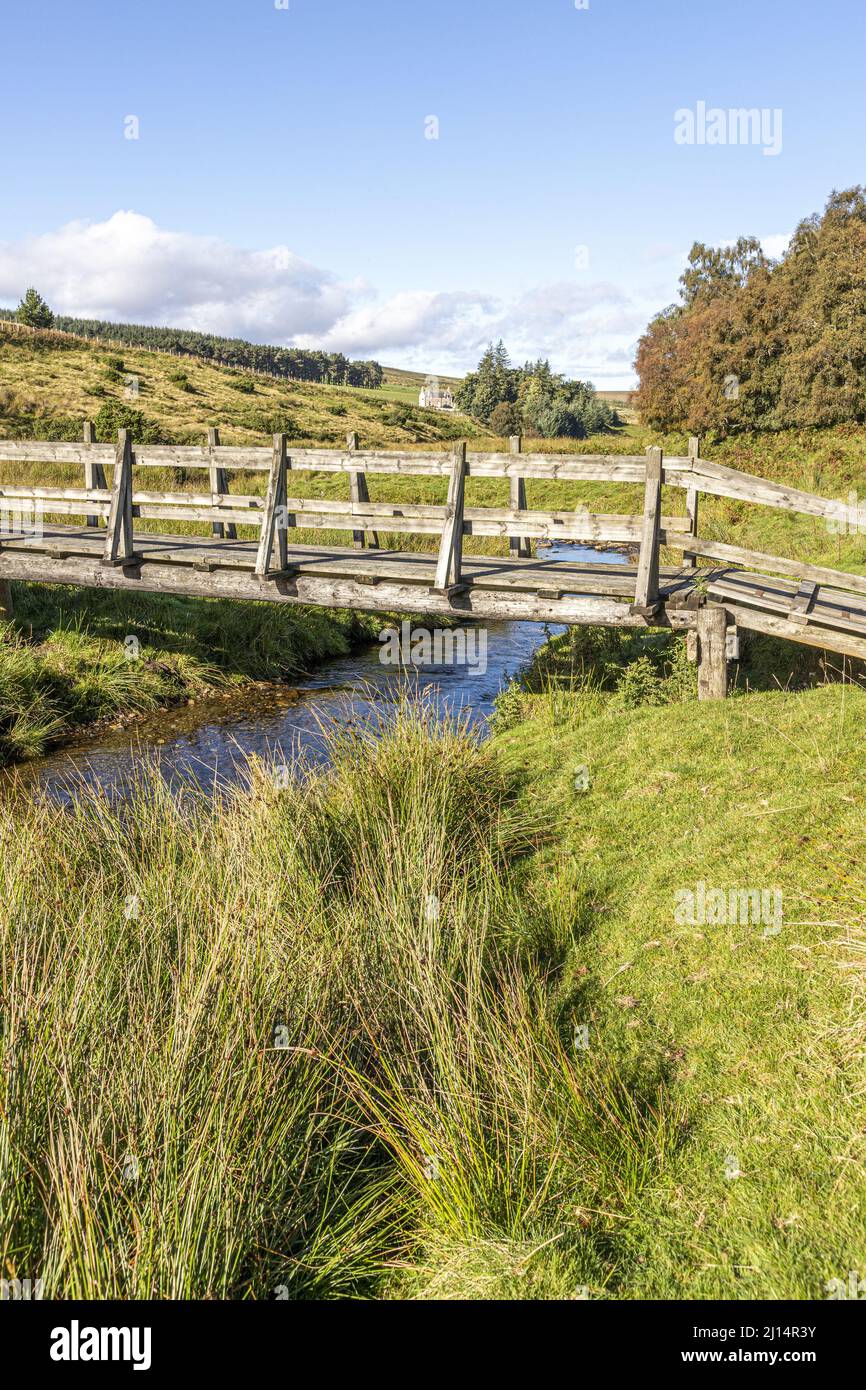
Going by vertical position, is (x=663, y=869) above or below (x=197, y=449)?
below

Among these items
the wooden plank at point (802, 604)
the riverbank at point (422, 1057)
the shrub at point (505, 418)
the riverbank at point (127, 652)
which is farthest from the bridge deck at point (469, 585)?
the shrub at point (505, 418)

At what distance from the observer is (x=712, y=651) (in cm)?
1056

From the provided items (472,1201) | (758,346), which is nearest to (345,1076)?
(472,1201)

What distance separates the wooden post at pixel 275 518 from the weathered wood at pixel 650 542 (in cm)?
463

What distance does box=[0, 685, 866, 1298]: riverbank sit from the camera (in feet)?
12.0

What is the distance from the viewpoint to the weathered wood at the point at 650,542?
33.8 ft

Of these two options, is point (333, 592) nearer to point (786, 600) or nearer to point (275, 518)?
point (275, 518)

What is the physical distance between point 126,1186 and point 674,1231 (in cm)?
229

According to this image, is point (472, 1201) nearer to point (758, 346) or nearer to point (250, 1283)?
point (250, 1283)

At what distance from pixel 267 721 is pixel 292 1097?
32.2 feet

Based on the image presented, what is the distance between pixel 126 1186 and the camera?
3523mm

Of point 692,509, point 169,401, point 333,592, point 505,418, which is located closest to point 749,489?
point 692,509

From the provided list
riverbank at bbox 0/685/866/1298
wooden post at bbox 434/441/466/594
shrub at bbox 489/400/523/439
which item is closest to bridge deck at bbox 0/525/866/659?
wooden post at bbox 434/441/466/594

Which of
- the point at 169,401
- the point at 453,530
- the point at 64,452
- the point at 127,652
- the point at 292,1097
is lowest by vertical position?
the point at 292,1097
